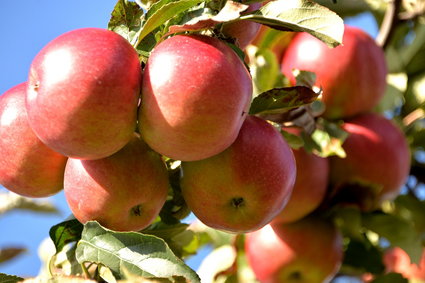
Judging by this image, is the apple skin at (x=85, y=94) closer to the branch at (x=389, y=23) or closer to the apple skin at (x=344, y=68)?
the apple skin at (x=344, y=68)

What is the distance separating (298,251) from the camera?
1986 millimetres

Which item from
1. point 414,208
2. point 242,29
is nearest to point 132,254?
point 242,29

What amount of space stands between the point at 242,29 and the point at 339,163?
31.2 inches

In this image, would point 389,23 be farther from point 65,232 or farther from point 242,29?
point 65,232

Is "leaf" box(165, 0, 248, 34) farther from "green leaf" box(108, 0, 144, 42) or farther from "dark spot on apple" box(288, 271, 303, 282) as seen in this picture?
"dark spot on apple" box(288, 271, 303, 282)

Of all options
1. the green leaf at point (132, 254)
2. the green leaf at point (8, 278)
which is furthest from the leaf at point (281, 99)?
the green leaf at point (8, 278)

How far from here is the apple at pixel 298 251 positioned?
1.98m

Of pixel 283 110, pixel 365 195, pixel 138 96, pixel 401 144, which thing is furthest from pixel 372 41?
pixel 138 96

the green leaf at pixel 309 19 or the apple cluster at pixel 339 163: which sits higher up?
the green leaf at pixel 309 19

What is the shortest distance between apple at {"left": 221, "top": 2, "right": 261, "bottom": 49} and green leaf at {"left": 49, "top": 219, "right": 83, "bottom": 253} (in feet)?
1.43

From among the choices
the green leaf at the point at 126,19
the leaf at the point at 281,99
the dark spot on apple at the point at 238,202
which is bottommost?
the dark spot on apple at the point at 238,202

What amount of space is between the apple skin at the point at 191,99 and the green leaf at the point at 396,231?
102 centimetres

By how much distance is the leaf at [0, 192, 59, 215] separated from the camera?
1.96m

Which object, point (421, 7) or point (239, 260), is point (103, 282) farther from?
point (421, 7)
